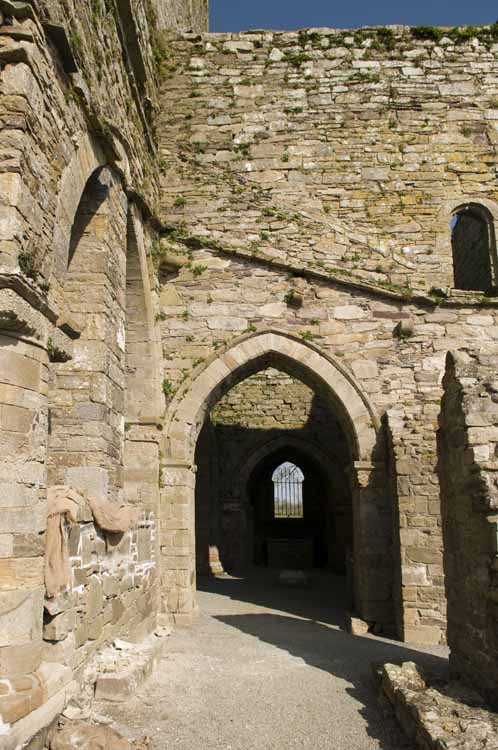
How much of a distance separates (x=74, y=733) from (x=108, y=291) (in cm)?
376

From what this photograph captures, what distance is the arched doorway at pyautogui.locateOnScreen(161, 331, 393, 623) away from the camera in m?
8.16

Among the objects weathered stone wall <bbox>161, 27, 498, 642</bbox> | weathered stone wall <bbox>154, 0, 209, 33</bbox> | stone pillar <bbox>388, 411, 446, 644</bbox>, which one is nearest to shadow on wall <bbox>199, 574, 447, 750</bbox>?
stone pillar <bbox>388, 411, 446, 644</bbox>

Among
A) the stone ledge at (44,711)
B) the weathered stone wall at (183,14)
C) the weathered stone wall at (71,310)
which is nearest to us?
the stone ledge at (44,711)

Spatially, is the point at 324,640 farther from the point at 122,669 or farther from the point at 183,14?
the point at 183,14

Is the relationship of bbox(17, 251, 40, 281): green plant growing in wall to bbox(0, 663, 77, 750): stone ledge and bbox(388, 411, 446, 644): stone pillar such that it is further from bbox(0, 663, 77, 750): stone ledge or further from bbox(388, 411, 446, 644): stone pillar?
bbox(388, 411, 446, 644): stone pillar

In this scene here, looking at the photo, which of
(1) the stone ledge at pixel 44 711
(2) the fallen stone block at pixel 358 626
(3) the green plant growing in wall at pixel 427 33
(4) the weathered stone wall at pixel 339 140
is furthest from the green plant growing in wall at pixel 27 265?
(3) the green plant growing in wall at pixel 427 33

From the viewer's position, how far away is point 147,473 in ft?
27.0

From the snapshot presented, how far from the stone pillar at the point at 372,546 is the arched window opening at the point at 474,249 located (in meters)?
3.58

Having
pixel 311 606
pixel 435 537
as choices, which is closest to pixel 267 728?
pixel 435 537

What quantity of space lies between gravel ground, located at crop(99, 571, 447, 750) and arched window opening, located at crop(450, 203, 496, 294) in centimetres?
564

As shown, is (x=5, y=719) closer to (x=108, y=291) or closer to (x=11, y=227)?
(x=11, y=227)

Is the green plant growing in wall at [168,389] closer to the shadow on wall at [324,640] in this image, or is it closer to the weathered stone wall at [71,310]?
the weathered stone wall at [71,310]

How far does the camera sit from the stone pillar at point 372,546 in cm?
803

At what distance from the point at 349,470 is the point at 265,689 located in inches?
152
